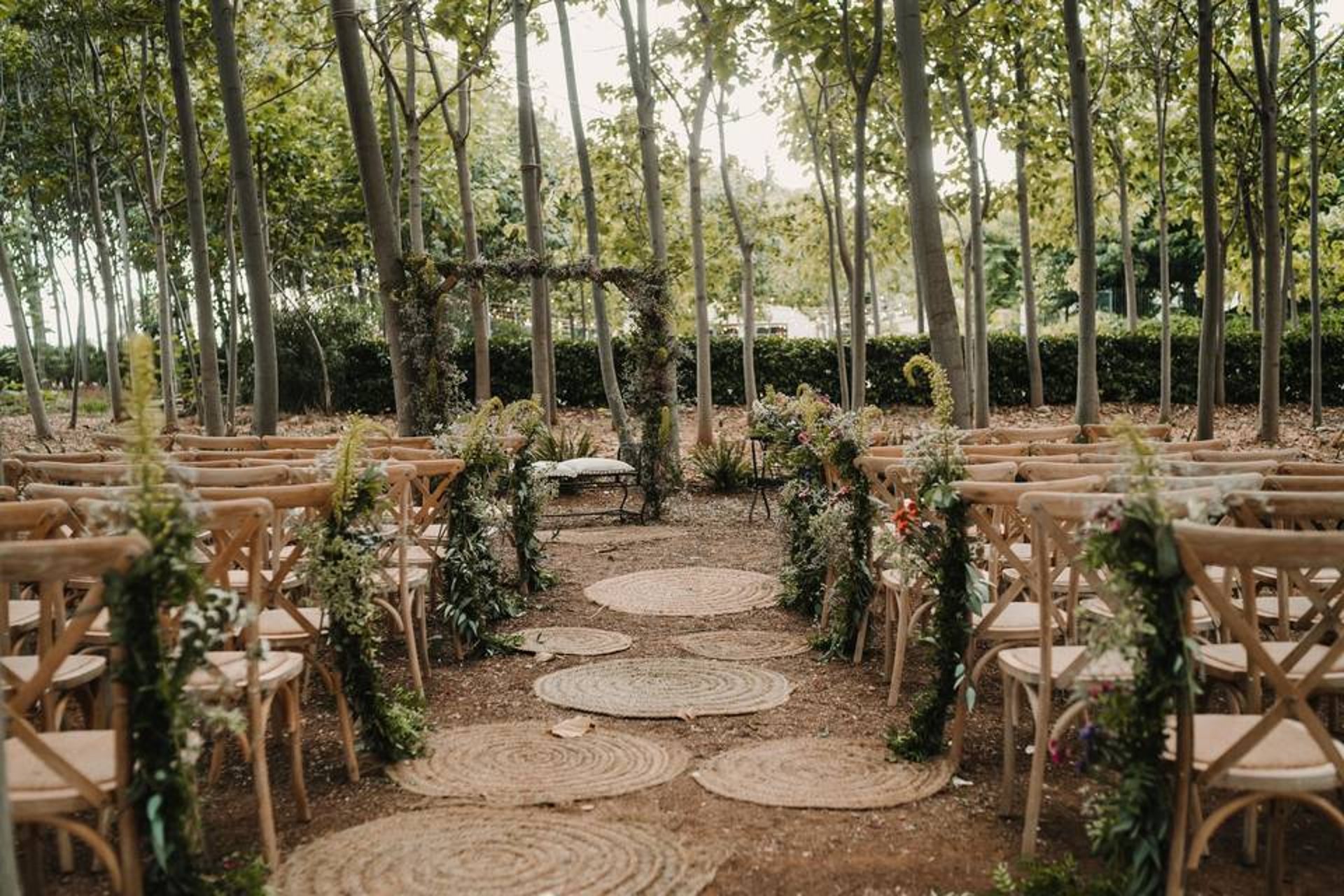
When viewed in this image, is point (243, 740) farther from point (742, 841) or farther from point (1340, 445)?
point (1340, 445)

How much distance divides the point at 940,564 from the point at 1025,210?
494 inches

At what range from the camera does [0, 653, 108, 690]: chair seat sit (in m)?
3.32

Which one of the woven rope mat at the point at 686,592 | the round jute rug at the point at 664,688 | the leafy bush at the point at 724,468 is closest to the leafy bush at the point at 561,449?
the leafy bush at the point at 724,468

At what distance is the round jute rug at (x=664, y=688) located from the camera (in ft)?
16.7

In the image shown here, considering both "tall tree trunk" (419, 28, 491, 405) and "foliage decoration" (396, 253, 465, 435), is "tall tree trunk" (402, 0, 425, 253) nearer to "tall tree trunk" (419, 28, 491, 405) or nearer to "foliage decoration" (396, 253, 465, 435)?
"tall tree trunk" (419, 28, 491, 405)

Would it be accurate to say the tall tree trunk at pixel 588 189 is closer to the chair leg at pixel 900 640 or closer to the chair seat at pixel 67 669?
the chair leg at pixel 900 640

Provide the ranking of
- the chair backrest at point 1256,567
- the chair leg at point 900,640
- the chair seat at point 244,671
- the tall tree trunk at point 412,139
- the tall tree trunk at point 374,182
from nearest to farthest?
the chair backrest at point 1256,567 < the chair seat at point 244,671 < the chair leg at point 900,640 < the tall tree trunk at point 374,182 < the tall tree trunk at point 412,139

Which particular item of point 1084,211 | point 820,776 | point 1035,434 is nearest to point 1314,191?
point 1084,211

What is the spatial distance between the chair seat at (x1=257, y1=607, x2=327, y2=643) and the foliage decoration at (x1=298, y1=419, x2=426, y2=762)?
3.9 inches

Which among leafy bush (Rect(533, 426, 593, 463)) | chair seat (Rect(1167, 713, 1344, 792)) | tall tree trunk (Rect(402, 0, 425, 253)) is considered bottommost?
chair seat (Rect(1167, 713, 1344, 792))

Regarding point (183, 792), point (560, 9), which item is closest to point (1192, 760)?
point (183, 792)

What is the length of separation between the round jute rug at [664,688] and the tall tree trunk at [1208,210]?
5.57 meters

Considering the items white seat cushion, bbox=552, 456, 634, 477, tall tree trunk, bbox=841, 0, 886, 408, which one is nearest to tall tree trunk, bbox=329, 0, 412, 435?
white seat cushion, bbox=552, 456, 634, 477

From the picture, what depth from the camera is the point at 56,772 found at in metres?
2.49
